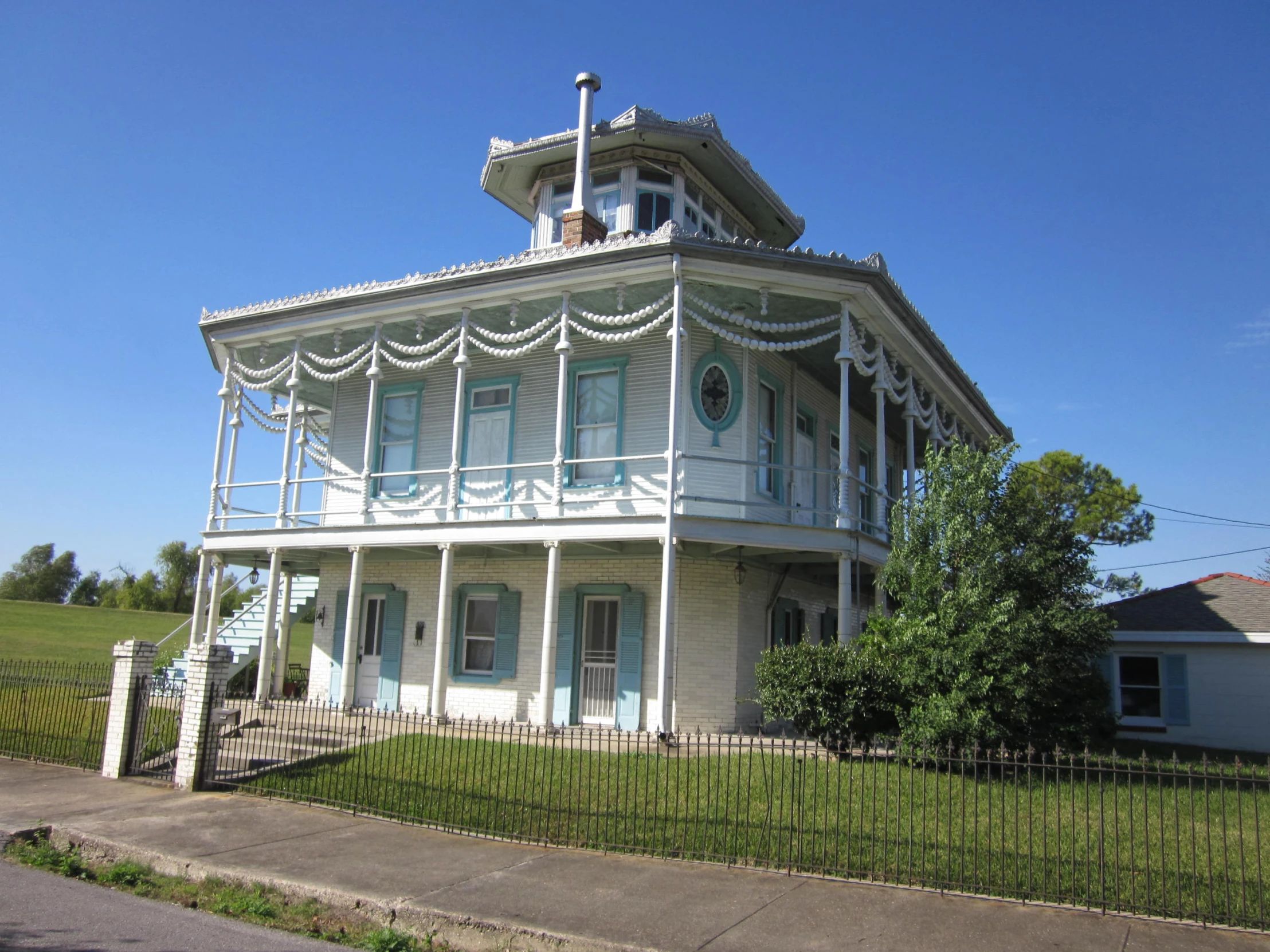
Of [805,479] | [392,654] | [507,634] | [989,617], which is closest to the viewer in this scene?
[989,617]

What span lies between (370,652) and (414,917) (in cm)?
1268

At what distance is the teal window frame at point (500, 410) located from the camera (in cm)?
1812

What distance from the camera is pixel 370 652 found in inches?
762

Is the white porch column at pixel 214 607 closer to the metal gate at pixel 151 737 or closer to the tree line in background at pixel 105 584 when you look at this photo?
the metal gate at pixel 151 737

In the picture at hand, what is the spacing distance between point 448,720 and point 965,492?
28.2 feet

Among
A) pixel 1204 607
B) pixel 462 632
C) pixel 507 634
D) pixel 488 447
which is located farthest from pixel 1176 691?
pixel 488 447

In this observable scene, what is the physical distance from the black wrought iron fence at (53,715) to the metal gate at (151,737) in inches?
26.7

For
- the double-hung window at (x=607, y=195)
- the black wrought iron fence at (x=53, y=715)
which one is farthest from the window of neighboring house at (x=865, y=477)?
the black wrought iron fence at (x=53, y=715)

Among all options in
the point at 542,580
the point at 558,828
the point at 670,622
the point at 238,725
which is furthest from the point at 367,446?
the point at 558,828

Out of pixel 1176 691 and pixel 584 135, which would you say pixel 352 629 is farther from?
pixel 1176 691

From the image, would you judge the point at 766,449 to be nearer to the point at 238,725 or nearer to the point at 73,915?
the point at 238,725

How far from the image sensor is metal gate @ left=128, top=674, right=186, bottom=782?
1295cm

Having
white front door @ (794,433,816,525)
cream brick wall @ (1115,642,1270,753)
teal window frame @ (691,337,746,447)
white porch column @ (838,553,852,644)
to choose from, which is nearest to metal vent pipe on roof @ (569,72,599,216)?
teal window frame @ (691,337,746,447)

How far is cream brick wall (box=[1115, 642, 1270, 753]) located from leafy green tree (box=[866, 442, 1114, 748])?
8457 millimetres
